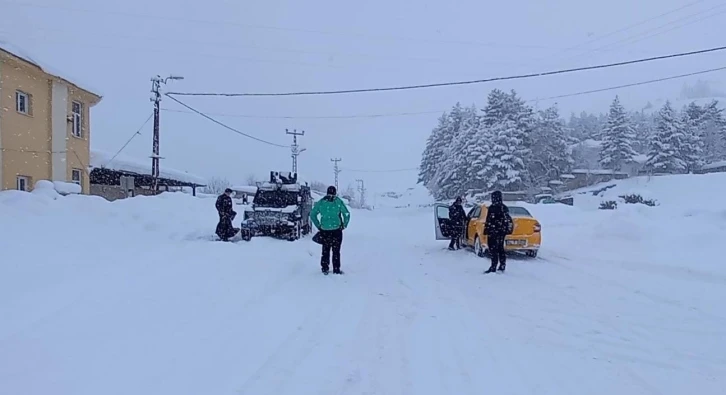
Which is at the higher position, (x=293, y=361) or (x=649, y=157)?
(x=649, y=157)

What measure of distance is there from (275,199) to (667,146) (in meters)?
56.9

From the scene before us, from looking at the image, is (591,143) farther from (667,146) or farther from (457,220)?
(457,220)

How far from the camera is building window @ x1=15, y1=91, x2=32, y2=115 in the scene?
2052 centimetres

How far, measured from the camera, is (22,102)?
21.1 m

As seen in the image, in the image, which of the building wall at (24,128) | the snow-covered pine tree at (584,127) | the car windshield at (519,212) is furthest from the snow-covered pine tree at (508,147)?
the building wall at (24,128)

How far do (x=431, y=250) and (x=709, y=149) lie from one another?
3047 inches

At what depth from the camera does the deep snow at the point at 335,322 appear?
4809mm

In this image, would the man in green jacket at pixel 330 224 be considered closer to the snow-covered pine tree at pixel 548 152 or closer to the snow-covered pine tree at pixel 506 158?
the snow-covered pine tree at pixel 506 158

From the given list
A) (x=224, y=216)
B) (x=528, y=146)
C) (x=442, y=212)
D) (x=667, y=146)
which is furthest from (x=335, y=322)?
(x=667, y=146)

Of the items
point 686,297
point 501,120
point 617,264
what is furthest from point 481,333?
point 501,120

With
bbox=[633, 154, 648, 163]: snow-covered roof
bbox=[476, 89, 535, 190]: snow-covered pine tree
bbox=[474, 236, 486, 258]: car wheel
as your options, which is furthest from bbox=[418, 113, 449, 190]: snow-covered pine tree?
bbox=[474, 236, 486, 258]: car wheel

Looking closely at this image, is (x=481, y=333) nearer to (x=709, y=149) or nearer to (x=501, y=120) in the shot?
(x=501, y=120)

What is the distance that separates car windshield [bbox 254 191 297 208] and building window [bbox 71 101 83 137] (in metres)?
10.7

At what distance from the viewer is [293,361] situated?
17.5 feet
